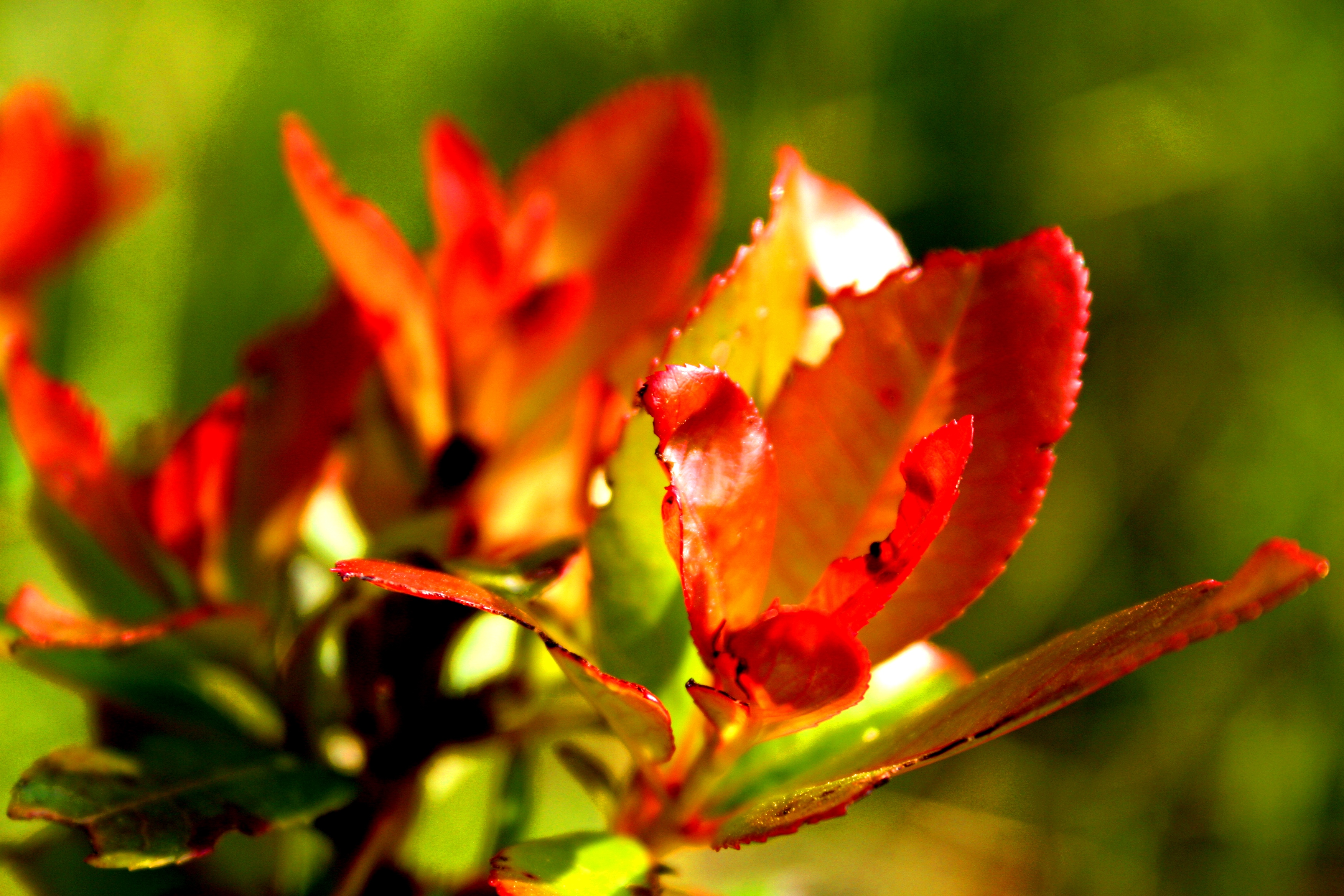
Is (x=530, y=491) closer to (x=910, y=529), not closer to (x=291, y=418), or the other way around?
(x=291, y=418)

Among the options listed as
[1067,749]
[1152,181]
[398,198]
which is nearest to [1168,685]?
[1067,749]

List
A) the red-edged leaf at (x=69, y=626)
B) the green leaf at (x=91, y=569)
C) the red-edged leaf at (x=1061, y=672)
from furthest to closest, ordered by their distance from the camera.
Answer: the green leaf at (x=91, y=569) → the red-edged leaf at (x=69, y=626) → the red-edged leaf at (x=1061, y=672)

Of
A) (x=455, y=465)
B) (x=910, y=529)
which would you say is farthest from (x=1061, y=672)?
(x=455, y=465)

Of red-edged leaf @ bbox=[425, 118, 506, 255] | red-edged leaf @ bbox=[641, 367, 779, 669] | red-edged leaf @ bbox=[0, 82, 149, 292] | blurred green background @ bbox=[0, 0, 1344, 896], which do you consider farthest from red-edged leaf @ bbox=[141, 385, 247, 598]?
blurred green background @ bbox=[0, 0, 1344, 896]

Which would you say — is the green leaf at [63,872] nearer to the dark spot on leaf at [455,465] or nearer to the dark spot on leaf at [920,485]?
the dark spot on leaf at [455,465]

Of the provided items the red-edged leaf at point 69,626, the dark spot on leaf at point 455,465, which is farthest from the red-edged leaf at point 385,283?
the red-edged leaf at point 69,626
